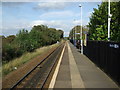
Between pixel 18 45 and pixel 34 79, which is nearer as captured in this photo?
pixel 34 79

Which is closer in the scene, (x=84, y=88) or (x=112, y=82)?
(x=84, y=88)

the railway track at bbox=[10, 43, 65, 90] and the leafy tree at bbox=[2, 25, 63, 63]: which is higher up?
the leafy tree at bbox=[2, 25, 63, 63]

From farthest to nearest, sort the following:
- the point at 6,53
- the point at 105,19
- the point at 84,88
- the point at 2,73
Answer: the point at 6,53
the point at 105,19
the point at 2,73
the point at 84,88

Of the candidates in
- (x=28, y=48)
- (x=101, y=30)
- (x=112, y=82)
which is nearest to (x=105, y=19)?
(x=101, y=30)

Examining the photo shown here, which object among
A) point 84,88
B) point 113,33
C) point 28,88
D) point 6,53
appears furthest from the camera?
point 6,53

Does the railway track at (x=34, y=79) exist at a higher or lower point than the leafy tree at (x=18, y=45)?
lower

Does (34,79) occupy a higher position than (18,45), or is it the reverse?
(18,45)

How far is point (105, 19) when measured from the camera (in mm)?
22594

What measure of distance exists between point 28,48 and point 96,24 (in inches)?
706

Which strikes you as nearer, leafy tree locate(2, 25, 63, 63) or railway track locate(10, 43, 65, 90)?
railway track locate(10, 43, 65, 90)

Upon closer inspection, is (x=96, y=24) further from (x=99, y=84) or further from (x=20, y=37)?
(x=20, y=37)

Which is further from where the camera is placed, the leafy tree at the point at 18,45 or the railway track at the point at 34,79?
the leafy tree at the point at 18,45

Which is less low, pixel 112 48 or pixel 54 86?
pixel 112 48

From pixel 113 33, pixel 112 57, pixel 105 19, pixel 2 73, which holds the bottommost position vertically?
pixel 2 73
